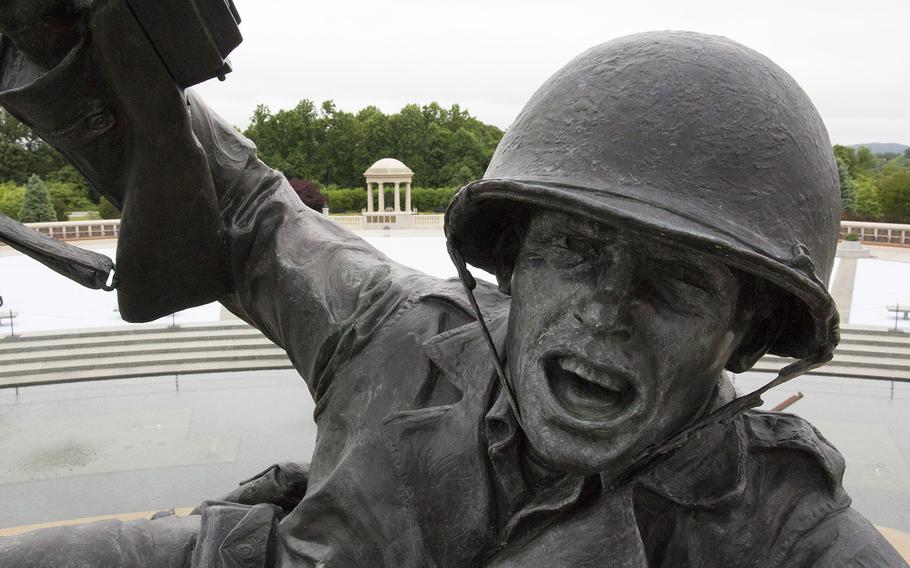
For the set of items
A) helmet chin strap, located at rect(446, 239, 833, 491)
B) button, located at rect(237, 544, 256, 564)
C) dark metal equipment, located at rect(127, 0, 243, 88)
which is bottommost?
button, located at rect(237, 544, 256, 564)

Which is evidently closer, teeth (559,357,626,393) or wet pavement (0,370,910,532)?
teeth (559,357,626,393)

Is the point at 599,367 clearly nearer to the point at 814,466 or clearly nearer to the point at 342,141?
the point at 814,466

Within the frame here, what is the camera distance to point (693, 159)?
117cm

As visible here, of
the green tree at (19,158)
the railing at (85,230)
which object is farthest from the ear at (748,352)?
the green tree at (19,158)

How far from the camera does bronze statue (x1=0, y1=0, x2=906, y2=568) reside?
1.21 metres

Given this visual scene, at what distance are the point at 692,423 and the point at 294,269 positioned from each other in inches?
39.9

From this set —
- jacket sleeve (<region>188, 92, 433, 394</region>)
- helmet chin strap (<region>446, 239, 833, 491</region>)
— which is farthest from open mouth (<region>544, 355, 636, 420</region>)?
jacket sleeve (<region>188, 92, 433, 394</region>)

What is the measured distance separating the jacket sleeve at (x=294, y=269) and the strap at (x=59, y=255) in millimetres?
304

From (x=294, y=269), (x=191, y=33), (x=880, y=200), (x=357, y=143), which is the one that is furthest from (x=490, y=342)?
(x=357, y=143)

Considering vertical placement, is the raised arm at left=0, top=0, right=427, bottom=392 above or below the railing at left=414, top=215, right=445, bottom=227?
above

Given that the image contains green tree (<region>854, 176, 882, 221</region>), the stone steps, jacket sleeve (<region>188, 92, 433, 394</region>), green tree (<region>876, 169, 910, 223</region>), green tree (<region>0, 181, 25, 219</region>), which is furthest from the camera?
green tree (<region>854, 176, 882, 221</region>)

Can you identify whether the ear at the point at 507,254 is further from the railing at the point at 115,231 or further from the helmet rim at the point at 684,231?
the railing at the point at 115,231

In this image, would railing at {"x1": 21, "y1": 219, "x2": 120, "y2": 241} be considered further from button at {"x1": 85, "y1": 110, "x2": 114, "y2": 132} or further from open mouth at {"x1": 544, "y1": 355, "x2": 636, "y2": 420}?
open mouth at {"x1": 544, "y1": 355, "x2": 636, "y2": 420}

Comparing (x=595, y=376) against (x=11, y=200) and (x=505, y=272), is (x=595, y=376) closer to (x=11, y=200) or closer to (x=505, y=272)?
(x=505, y=272)
